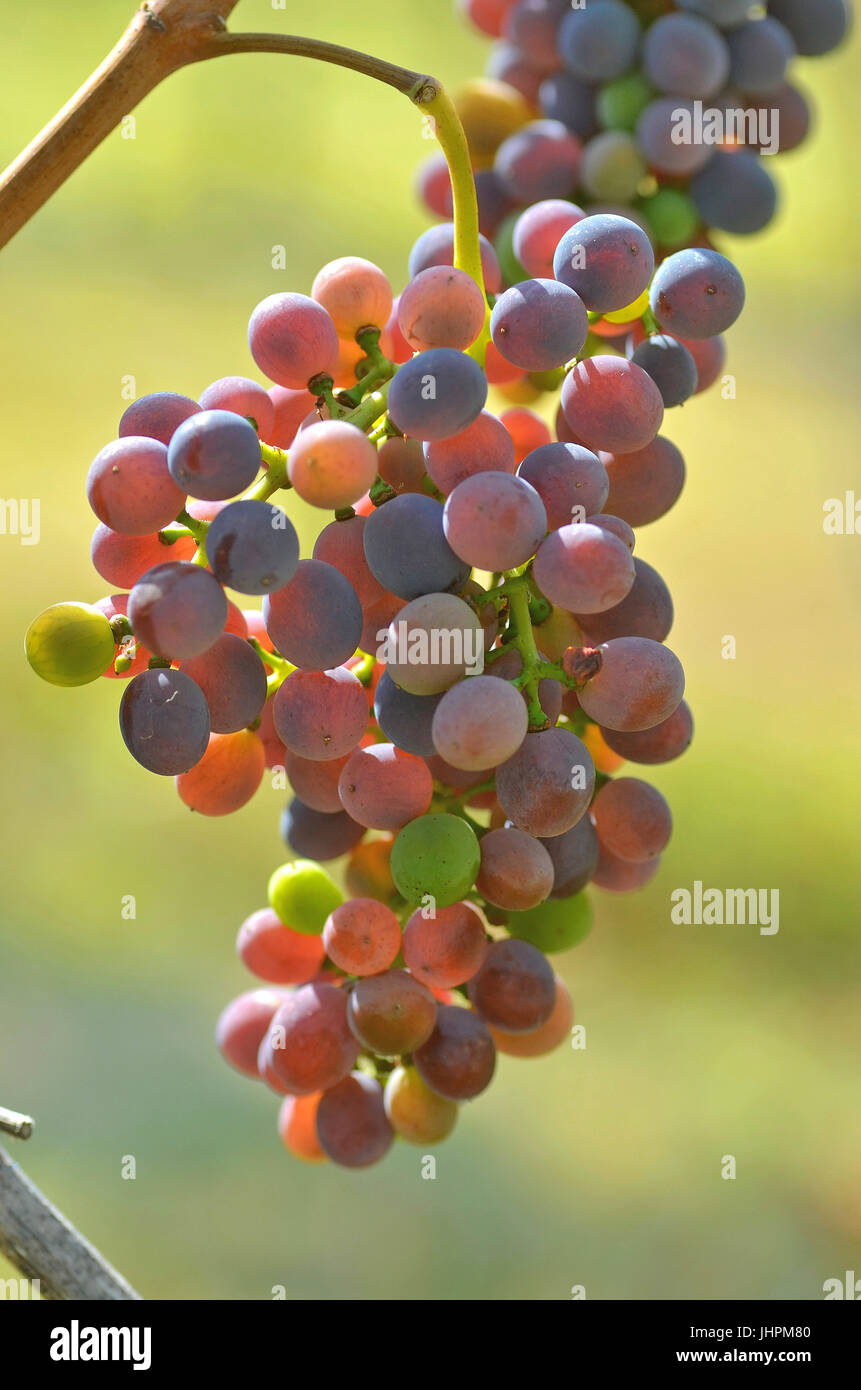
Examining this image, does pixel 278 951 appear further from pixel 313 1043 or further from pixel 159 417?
pixel 159 417

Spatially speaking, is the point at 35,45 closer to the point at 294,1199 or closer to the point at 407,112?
the point at 407,112

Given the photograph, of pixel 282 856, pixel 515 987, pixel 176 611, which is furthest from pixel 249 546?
pixel 282 856

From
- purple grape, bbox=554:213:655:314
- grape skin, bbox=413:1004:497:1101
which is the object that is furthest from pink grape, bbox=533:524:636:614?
grape skin, bbox=413:1004:497:1101

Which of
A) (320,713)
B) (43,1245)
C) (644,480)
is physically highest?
(644,480)

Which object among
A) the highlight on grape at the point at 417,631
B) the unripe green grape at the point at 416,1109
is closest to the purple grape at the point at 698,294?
the highlight on grape at the point at 417,631

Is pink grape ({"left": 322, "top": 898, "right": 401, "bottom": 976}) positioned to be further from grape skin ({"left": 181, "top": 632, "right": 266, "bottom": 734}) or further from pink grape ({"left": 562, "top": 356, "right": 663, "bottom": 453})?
pink grape ({"left": 562, "top": 356, "right": 663, "bottom": 453})
